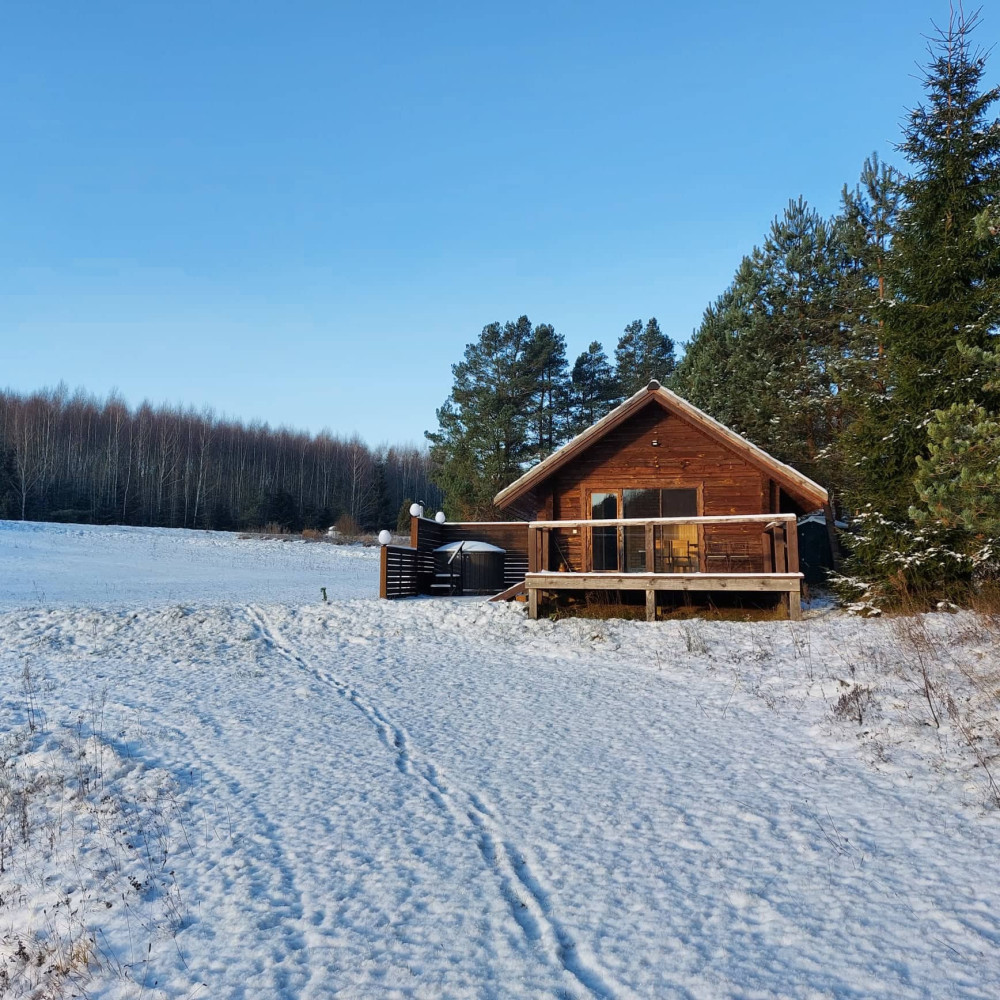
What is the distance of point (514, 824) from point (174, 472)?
202 ft

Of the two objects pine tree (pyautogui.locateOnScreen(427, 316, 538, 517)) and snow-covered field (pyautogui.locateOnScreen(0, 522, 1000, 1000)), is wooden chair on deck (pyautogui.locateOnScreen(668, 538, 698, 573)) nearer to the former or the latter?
snow-covered field (pyautogui.locateOnScreen(0, 522, 1000, 1000))

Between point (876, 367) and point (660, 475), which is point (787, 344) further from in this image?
point (660, 475)

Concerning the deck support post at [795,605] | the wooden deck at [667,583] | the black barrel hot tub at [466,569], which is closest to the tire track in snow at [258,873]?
the wooden deck at [667,583]

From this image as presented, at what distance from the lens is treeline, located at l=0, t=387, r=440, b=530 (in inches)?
1988

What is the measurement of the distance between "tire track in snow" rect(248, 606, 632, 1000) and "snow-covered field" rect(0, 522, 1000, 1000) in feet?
0.07

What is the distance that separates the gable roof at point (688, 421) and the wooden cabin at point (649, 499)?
3 centimetres

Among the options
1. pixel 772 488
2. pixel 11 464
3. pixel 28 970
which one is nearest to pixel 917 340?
pixel 772 488

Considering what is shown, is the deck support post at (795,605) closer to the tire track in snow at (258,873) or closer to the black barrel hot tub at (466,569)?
the black barrel hot tub at (466,569)

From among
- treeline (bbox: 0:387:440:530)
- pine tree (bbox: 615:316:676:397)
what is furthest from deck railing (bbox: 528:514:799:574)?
treeline (bbox: 0:387:440:530)

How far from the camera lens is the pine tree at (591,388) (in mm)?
40250

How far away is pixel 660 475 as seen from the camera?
15320mm

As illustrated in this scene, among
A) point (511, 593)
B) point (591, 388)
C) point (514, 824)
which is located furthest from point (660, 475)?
point (591, 388)

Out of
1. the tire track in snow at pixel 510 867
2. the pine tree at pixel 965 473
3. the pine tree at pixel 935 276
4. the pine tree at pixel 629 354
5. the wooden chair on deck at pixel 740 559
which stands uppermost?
the pine tree at pixel 629 354

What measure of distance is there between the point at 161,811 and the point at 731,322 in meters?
24.2
